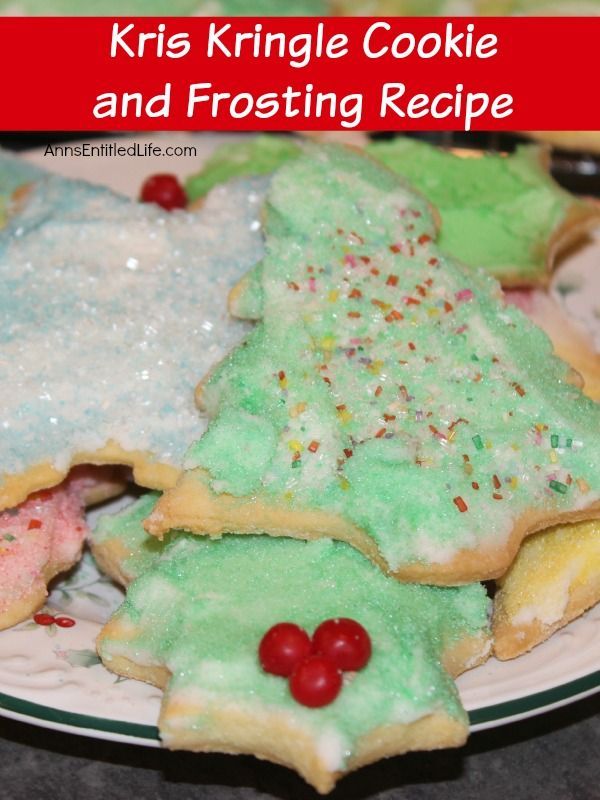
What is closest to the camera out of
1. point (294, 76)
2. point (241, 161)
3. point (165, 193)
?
point (165, 193)

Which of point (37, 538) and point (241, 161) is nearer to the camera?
point (37, 538)

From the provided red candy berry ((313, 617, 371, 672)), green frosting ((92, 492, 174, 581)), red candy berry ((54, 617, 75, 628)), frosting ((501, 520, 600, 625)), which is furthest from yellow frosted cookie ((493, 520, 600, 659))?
red candy berry ((54, 617, 75, 628))

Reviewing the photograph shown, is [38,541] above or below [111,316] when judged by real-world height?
below

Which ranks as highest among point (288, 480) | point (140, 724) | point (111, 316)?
point (111, 316)

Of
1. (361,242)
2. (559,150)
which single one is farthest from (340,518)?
(559,150)

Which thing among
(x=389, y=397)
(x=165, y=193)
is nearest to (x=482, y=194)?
(x=165, y=193)

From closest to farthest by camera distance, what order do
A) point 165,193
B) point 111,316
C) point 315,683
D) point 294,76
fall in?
point 315,683 < point 111,316 < point 165,193 < point 294,76

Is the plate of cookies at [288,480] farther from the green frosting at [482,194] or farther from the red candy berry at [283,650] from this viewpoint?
the green frosting at [482,194]

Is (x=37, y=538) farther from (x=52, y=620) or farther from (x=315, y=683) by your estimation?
(x=315, y=683)

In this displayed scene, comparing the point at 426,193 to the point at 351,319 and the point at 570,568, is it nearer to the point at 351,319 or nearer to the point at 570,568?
the point at 351,319
